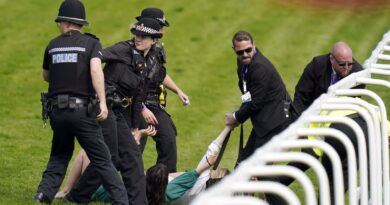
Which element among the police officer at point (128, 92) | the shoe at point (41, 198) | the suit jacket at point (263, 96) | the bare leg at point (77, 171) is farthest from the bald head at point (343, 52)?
the shoe at point (41, 198)

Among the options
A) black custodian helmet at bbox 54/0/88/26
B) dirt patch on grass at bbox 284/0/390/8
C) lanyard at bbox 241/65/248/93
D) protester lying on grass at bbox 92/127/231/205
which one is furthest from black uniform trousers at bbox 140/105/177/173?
dirt patch on grass at bbox 284/0/390/8

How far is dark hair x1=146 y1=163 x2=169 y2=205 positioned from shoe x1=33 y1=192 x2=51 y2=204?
871mm

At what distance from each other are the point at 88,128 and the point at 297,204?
425 cm

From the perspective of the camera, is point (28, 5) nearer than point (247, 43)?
No

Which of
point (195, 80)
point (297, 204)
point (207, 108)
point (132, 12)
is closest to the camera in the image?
point (297, 204)

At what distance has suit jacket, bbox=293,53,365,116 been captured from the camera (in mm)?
9430

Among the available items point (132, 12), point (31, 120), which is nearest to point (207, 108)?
point (31, 120)

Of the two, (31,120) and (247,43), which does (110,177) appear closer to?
(247,43)

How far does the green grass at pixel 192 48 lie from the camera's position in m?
12.6

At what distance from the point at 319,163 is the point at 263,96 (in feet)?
14.1

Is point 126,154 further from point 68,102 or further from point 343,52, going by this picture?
point 343,52

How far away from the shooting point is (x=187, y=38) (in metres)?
18.6

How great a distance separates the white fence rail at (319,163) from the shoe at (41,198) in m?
2.90

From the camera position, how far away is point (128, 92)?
8836mm
